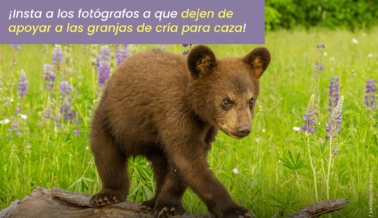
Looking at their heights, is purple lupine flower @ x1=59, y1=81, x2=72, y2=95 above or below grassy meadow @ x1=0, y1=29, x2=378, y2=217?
above

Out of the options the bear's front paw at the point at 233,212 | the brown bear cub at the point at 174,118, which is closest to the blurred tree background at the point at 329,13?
the brown bear cub at the point at 174,118

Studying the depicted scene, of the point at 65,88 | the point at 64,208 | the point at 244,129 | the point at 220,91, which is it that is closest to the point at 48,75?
the point at 65,88

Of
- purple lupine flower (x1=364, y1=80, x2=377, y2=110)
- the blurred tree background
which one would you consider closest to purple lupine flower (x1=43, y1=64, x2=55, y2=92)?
purple lupine flower (x1=364, y1=80, x2=377, y2=110)

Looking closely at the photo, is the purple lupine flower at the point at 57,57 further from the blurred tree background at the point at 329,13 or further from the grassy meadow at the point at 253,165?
the blurred tree background at the point at 329,13

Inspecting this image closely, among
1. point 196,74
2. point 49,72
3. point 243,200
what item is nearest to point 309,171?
point 243,200

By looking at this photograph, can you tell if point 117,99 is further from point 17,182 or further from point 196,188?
point 17,182

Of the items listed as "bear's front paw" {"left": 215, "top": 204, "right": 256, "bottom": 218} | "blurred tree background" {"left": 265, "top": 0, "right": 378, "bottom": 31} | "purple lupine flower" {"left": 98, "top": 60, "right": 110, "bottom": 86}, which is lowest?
"bear's front paw" {"left": 215, "top": 204, "right": 256, "bottom": 218}

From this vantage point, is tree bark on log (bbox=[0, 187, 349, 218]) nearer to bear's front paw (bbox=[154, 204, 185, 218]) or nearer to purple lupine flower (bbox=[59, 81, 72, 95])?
bear's front paw (bbox=[154, 204, 185, 218])
